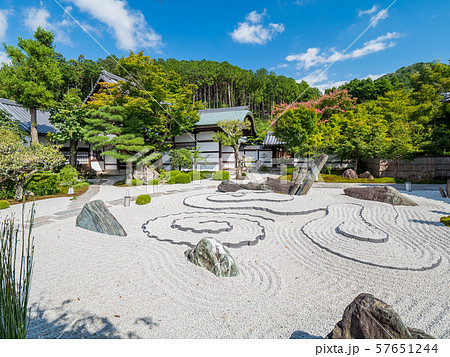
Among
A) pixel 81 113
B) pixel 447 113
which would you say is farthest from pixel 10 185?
pixel 447 113

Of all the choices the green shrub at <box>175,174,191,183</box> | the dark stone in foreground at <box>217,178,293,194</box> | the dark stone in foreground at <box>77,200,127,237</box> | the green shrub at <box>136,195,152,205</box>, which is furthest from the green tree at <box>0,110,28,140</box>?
the dark stone in foreground at <box>217,178,293,194</box>

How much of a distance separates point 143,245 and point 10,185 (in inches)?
355

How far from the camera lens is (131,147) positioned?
13289mm

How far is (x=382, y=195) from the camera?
9.04 meters

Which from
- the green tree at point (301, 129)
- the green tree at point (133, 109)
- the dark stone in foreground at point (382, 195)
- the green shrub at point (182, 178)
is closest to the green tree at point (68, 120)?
the green tree at point (133, 109)

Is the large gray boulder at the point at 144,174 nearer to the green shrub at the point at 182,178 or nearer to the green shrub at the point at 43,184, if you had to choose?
the green shrub at the point at 182,178

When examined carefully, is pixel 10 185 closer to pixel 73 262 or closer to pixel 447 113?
pixel 73 262

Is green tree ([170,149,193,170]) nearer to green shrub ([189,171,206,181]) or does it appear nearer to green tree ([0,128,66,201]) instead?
green shrub ([189,171,206,181])

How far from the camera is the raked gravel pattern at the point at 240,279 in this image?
2688 mm

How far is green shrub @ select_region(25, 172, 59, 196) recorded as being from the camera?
34.1 ft

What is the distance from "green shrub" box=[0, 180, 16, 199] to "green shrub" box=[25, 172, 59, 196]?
1.55 ft

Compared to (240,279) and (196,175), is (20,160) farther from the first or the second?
(196,175)

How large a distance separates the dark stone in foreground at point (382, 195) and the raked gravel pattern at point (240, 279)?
1.71 metres

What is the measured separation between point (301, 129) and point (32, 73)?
54.9 ft
